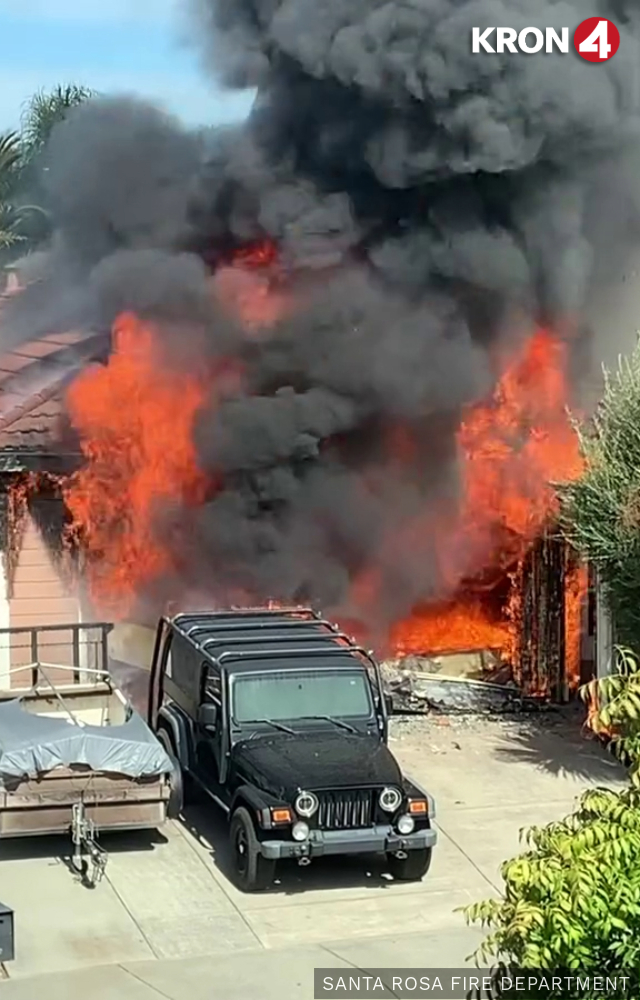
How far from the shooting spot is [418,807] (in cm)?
1063

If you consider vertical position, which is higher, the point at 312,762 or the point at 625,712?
the point at 625,712

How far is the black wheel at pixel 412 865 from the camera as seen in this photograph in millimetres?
10760

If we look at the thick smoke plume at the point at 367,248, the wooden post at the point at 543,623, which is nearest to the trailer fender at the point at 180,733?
the thick smoke plume at the point at 367,248

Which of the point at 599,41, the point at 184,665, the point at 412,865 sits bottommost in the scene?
the point at 412,865

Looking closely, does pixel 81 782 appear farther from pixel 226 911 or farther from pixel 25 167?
pixel 25 167

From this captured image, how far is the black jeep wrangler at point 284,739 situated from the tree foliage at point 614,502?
104 inches

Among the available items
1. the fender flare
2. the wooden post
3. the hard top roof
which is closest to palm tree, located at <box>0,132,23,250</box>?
the wooden post

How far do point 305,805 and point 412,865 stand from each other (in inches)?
44.5

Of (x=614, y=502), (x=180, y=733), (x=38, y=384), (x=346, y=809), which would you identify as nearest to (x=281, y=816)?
(x=346, y=809)

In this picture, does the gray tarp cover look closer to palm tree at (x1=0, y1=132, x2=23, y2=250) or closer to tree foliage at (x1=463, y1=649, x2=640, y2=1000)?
tree foliage at (x1=463, y1=649, x2=640, y2=1000)

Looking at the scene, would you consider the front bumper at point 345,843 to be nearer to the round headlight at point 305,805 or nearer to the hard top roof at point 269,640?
the round headlight at point 305,805

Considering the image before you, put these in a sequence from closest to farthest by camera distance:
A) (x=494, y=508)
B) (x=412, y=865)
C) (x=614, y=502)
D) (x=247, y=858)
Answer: (x=247, y=858) → (x=412, y=865) → (x=614, y=502) → (x=494, y=508)

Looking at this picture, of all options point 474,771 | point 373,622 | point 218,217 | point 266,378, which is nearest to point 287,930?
point 474,771

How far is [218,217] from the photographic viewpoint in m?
19.1
